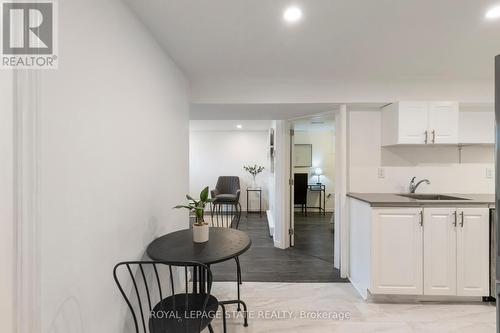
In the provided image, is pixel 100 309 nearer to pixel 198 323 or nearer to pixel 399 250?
pixel 198 323

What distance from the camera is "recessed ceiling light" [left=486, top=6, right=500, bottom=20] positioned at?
1.47 metres

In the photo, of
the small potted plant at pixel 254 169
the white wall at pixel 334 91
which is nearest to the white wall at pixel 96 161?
the white wall at pixel 334 91

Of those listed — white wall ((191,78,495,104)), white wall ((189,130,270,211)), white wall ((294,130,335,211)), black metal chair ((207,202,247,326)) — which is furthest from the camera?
white wall ((189,130,270,211))

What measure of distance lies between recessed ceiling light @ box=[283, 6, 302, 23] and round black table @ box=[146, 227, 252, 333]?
1.51 m

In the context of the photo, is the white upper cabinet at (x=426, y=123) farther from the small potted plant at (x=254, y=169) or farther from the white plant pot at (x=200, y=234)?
the small potted plant at (x=254, y=169)

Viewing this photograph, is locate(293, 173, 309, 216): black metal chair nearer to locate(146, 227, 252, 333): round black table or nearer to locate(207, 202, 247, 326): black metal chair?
locate(207, 202, 247, 326): black metal chair

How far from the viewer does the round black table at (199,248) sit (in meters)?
1.37

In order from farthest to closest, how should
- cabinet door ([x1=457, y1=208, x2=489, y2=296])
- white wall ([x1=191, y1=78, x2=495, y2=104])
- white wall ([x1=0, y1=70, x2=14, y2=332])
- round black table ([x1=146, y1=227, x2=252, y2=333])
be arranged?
white wall ([x1=191, y1=78, x2=495, y2=104]), cabinet door ([x1=457, y1=208, x2=489, y2=296]), round black table ([x1=146, y1=227, x2=252, y2=333]), white wall ([x1=0, y1=70, x2=14, y2=332])

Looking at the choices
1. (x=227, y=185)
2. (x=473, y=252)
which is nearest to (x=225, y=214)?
(x=227, y=185)

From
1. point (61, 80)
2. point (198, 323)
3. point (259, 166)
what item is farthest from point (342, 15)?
point (259, 166)

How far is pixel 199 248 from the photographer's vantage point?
60.1 inches

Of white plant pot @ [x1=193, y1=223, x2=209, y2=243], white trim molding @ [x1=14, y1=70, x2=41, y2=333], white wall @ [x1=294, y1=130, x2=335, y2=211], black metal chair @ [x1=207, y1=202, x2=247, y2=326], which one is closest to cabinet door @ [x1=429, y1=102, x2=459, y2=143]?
white plant pot @ [x1=193, y1=223, x2=209, y2=243]

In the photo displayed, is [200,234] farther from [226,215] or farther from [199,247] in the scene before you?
[226,215]

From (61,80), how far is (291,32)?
1.43 m
